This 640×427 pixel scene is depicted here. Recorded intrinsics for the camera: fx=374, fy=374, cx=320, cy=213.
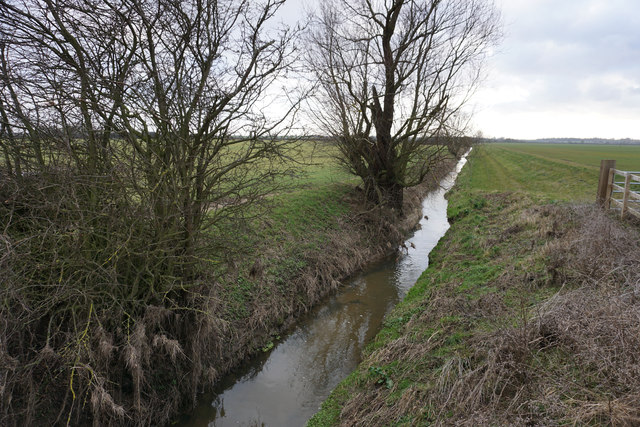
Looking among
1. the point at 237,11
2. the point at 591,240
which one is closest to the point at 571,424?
the point at 591,240

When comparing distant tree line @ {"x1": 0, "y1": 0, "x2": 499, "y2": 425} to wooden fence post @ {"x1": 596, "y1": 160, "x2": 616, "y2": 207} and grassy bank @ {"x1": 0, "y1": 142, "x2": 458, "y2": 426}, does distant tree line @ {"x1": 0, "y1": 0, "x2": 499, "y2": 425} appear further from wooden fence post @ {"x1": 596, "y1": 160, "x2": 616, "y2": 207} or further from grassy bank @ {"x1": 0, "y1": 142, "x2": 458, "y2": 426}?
wooden fence post @ {"x1": 596, "y1": 160, "x2": 616, "y2": 207}

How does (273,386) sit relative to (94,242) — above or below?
below

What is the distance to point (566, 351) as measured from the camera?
4.84 meters

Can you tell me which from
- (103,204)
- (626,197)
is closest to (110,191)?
(103,204)

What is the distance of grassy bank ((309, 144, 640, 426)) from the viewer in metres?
4.19

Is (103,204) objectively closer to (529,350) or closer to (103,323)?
(103,323)

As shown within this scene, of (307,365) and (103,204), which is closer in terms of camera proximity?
(103,204)

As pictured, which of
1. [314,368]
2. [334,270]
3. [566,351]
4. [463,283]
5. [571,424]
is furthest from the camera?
[334,270]

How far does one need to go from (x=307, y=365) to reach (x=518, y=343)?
4420mm

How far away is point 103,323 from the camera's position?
560 cm

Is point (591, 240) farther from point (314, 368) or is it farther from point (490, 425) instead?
point (314, 368)

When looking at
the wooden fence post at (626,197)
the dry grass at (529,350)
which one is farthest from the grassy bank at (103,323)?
the wooden fence post at (626,197)

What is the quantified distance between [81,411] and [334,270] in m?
7.96

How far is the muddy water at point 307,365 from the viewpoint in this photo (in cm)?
662
